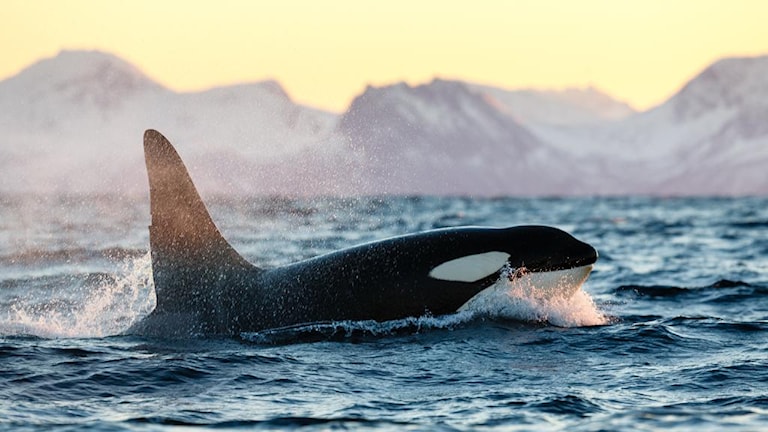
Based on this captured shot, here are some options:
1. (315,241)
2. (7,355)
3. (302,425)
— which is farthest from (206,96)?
(302,425)

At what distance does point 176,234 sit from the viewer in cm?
1098

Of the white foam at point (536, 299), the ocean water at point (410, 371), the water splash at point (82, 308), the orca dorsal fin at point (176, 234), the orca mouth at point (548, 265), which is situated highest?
the orca dorsal fin at point (176, 234)

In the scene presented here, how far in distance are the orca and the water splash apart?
1.20 metres

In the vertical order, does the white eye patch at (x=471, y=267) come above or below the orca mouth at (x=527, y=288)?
above

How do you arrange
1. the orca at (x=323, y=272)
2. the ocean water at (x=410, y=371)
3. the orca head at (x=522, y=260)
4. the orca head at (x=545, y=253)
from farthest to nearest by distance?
the orca head at (x=545, y=253), the orca head at (x=522, y=260), the orca at (x=323, y=272), the ocean water at (x=410, y=371)

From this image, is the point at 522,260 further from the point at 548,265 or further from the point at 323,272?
the point at 323,272

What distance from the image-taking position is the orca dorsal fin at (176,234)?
10.9 metres

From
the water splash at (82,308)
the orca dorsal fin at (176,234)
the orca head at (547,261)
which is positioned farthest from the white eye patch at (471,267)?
the water splash at (82,308)

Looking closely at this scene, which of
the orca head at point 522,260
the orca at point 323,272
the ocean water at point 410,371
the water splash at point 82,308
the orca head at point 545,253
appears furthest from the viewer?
the water splash at point 82,308

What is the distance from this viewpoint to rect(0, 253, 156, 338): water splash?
11812 millimetres

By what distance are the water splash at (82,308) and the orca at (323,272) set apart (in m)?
1.20

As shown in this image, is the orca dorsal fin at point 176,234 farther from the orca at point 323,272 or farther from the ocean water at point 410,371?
the ocean water at point 410,371

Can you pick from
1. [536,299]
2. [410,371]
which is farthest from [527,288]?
[410,371]

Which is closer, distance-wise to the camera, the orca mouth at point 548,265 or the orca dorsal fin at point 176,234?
the orca mouth at point 548,265
